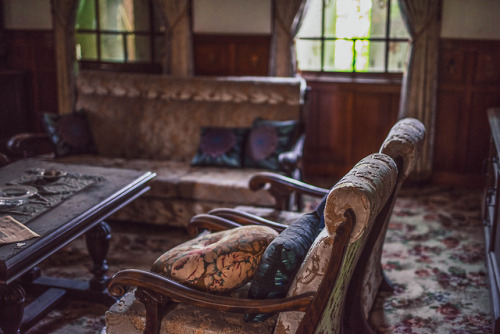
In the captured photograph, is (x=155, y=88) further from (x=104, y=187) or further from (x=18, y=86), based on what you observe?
(x=18, y=86)

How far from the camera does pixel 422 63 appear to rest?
452 cm

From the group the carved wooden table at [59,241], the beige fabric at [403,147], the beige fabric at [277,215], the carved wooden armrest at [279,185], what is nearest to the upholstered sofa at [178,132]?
the carved wooden armrest at [279,185]

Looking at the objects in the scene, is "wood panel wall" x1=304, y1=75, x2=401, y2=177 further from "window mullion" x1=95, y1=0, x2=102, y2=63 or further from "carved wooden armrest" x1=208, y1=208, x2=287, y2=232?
"carved wooden armrest" x1=208, y1=208, x2=287, y2=232

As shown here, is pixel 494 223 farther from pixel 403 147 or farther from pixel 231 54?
pixel 231 54

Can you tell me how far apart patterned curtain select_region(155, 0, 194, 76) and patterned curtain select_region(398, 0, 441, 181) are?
6.14 feet

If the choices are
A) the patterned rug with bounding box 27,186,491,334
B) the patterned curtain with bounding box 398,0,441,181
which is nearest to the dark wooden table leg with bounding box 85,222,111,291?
the patterned rug with bounding box 27,186,491,334

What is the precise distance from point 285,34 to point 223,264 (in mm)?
3409

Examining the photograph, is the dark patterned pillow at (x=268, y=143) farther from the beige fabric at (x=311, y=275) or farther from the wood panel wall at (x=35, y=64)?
the wood panel wall at (x=35, y=64)

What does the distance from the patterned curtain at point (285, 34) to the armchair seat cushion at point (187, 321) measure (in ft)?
10.5

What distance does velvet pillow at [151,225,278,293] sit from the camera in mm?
1775

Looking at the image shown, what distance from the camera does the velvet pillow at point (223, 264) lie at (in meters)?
1.78

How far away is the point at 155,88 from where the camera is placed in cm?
422

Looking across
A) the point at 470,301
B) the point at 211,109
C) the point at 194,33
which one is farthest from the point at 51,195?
the point at 194,33

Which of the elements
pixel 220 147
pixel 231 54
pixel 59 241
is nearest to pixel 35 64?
pixel 231 54
